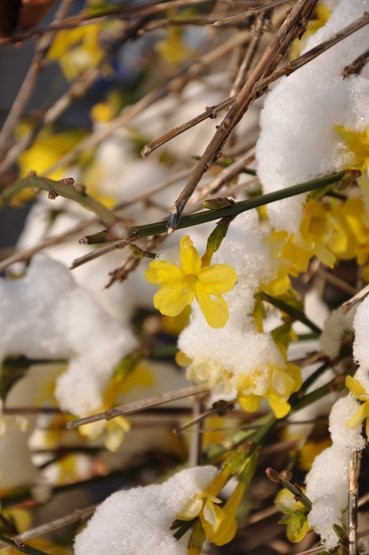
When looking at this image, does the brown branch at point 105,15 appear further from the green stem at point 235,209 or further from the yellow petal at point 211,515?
the yellow petal at point 211,515

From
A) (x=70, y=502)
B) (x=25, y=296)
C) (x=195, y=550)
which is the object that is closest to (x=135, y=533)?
(x=195, y=550)

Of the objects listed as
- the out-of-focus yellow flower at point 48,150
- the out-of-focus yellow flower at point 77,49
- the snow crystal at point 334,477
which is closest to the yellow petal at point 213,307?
the snow crystal at point 334,477

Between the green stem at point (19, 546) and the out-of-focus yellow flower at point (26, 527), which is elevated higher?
the green stem at point (19, 546)

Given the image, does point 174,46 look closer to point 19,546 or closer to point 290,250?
point 290,250

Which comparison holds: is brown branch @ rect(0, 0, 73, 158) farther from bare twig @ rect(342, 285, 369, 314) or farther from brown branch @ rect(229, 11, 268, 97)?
bare twig @ rect(342, 285, 369, 314)

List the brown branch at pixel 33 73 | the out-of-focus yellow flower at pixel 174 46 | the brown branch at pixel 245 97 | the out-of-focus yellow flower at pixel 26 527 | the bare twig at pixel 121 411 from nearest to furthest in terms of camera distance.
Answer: the brown branch at pixel 245 97 < the bare twig at pixel 121 411 < the out-of-focus yellow flower at pixel 26 527 < the brown branch at pixel 33 73 < the out-of-focus yellow flower at pixel 174 46

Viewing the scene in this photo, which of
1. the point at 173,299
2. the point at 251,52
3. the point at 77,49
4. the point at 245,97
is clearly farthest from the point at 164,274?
the point at 77,49

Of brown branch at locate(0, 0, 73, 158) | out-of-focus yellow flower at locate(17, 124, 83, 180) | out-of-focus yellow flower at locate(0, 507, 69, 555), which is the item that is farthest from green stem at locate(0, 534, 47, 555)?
out-of-focus yellow flower at locate(17, 124, 83, 180)
